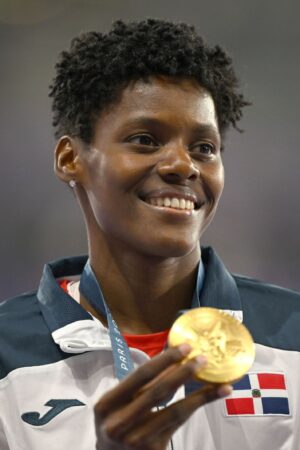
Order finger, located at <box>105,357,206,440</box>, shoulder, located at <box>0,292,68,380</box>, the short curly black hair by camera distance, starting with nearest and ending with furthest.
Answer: finger, located at <box>105,357,206,440</box> → shoulder, located at <box>0,292,68,380</box> → the short curly black hair

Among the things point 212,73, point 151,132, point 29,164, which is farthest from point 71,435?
point 29,164

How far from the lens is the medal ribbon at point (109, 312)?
5.77ft

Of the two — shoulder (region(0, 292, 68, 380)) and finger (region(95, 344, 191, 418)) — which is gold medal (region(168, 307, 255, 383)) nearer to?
finger (region(95, 344, 191, 418))

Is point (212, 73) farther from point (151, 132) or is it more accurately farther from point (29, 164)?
point (29, 164)

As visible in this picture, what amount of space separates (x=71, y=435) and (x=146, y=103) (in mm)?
806

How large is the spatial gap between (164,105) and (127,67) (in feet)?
0.57

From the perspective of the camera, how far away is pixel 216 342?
4.55 ft

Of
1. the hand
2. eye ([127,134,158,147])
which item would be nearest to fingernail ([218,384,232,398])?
the hand

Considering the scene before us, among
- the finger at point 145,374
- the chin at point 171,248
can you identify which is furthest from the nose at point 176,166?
the finger at point 145,374

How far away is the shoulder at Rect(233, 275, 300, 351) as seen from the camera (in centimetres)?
195

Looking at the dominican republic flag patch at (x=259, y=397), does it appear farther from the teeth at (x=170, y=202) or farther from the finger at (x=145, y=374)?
the finger at (x=145, y=374)

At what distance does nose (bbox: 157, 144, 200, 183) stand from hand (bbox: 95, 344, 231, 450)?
65 centimetres

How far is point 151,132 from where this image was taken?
6.17 ft

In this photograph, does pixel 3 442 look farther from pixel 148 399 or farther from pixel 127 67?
pixel 127 67
